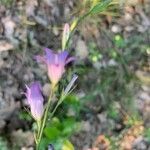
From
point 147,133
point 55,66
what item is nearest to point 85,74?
point 147,133

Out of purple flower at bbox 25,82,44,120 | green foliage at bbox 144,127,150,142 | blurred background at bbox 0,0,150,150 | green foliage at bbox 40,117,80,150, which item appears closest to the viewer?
purple flower at bbox 25,82,44,120

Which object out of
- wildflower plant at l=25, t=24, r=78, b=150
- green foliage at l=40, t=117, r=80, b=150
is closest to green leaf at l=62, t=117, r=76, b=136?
green foliage at l=40, t=117, r=80, b=150

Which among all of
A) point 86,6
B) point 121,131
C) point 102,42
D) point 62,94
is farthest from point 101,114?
point 62,94

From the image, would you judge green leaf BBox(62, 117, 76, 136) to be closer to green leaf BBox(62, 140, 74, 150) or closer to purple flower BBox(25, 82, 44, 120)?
green leaf BBox(62, 140, 74, 150)

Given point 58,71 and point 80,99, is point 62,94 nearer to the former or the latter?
point 58,71

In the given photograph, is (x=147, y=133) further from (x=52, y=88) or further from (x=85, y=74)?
(x=52, y=88)

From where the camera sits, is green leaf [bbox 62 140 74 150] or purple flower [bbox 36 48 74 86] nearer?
purple flower [bbox 36 48 74 86]

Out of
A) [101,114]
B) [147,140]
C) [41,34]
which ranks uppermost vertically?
[41,34]

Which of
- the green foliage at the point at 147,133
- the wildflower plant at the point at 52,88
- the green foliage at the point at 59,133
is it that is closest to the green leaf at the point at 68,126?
the green foliage at the point at 59,133
